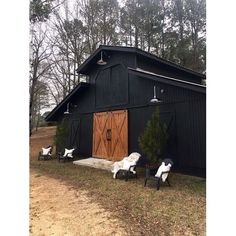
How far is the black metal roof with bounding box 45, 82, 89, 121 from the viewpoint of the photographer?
31.5 feet

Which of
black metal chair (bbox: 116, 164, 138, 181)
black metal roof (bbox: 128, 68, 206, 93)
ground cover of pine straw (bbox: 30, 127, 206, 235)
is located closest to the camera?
ground cover of pine straw (bbox: 30, 127, 206, 235)

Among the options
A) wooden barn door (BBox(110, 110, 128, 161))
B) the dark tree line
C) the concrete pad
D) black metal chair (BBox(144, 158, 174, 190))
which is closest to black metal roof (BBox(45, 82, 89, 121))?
the dark tree line

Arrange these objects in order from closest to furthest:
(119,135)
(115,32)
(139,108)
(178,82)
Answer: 1. (178,82)
2. (139,108)
3. (119,135)
4. (115,32)

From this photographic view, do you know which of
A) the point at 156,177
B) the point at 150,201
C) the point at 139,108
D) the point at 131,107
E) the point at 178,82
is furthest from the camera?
the point at 131,107

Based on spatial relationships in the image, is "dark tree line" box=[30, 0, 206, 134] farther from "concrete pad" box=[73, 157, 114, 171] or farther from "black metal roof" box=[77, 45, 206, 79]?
"concrete pad" box=[73, 157, 114, 171]

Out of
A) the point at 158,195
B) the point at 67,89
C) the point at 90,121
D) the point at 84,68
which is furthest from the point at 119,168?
the point at 67,89

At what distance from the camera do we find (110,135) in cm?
862

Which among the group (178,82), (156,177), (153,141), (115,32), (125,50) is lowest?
(156,177)

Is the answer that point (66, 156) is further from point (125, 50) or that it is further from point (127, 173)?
point (125, 50)

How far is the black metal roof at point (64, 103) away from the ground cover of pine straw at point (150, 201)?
3.92 meters

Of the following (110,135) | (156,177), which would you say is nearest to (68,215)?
(156,177)

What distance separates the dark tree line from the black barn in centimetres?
155

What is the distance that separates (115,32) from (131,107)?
666 centimetres
